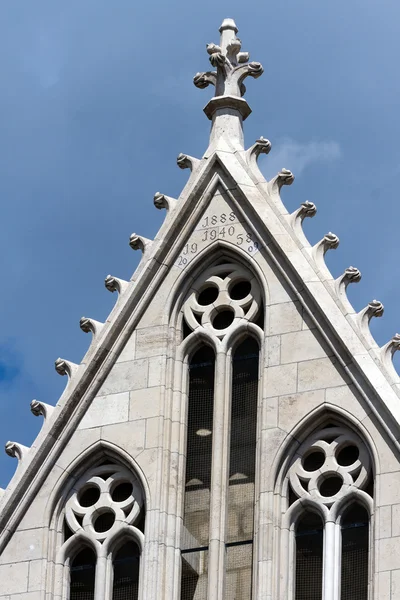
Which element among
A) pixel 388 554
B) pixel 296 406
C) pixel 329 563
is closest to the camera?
pixel 388 554

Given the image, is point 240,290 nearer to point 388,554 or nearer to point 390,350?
point 390,350

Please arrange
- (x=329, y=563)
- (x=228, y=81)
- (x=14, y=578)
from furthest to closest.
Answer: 1. (x=228, y=81)
2. (x=14, y=578)
3. (x=329, y=563)

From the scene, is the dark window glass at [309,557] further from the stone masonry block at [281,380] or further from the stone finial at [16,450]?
the stone finial at [16,450]

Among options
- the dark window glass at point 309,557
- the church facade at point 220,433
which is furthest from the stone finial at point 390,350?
the dark window glass at point 309,557

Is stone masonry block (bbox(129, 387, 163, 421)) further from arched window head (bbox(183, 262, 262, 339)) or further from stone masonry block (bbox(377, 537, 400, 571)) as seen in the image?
stone masonry block (bbox(377, 537, 400, 571))

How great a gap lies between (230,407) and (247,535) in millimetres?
1734

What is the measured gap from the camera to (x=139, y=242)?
44.2 m

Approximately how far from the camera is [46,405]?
43.7 meters

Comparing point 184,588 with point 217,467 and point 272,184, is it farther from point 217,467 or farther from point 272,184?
point 272,184

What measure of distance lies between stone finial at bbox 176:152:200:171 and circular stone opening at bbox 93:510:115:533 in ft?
14.9

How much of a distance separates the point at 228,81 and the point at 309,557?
22.4ft

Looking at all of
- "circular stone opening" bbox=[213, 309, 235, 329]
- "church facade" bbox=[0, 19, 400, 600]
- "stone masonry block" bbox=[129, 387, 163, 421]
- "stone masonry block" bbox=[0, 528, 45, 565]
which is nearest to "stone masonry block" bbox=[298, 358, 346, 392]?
"church facade" bbox=[0, 19, 400, 600]

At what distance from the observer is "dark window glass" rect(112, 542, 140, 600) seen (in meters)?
42.2

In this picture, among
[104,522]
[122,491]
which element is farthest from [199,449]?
[104,522]
